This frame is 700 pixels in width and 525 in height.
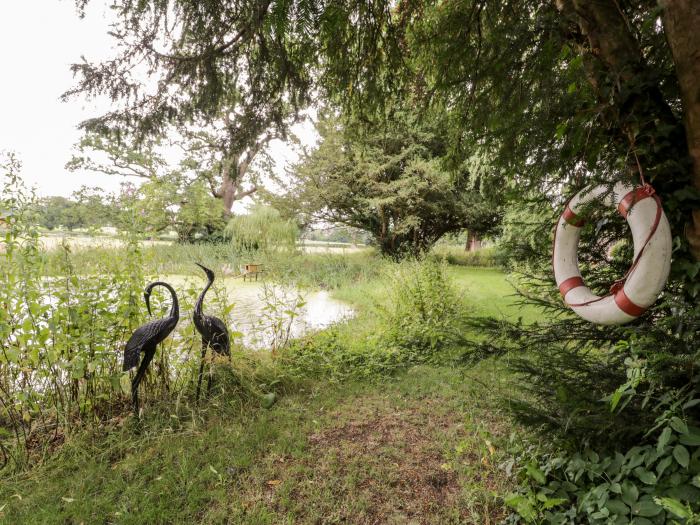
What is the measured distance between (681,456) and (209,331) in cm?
237

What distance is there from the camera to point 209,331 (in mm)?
2396

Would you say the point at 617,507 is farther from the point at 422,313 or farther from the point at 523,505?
the point at 422,313

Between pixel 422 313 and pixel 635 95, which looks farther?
pixel 422 313

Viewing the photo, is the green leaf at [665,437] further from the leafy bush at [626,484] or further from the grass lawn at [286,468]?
the grass lawn at [286,468]

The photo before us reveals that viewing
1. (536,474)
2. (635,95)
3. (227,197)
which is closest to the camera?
(635,95)

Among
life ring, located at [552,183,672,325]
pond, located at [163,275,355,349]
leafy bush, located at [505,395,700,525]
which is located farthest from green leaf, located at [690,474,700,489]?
pond, located at [163,275,355,349]

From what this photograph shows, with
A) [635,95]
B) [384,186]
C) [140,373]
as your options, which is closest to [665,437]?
[635,95]

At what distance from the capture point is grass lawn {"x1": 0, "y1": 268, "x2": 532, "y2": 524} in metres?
1.62

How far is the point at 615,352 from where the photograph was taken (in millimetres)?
1482

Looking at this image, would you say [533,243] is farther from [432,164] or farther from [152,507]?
[432,164]

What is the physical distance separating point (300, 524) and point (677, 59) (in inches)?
92.0

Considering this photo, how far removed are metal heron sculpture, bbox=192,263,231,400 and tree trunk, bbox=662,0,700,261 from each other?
95.4 inches

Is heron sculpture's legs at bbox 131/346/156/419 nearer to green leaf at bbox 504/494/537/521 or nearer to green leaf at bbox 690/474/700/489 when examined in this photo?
green leaf at bbox 504/494/537/521

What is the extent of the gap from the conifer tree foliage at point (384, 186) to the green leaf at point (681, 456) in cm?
804
